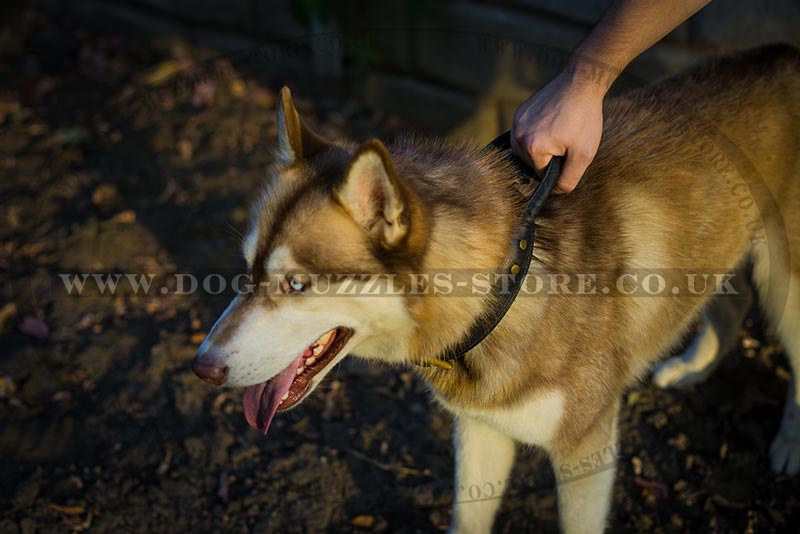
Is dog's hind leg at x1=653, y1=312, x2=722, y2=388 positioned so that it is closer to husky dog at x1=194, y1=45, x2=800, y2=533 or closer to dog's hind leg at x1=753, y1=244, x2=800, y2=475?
dog's hind leg at x1=753, y1=244, x2=800, y2=475

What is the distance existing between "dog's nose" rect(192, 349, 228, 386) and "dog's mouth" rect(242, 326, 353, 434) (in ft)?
0.57

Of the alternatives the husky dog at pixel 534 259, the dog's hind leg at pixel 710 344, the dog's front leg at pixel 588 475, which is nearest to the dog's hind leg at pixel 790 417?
the husky dog at pixel 534 259

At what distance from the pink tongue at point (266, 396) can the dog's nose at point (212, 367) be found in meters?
0.18

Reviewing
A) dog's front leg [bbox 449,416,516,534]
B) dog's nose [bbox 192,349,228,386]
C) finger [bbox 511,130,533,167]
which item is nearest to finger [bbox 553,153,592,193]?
finger [bbox 511,130,533,167]

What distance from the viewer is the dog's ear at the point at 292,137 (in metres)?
2.10

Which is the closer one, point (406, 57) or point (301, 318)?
point (301, 318)

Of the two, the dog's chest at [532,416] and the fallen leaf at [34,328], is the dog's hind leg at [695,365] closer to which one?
the dog's chest at [532,416]

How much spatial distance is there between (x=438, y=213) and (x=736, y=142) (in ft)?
4.07

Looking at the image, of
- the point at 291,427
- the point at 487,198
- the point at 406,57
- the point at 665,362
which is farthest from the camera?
the point at 406,57

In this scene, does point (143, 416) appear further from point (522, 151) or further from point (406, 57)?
point (406, 57)

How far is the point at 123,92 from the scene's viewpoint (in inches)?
227

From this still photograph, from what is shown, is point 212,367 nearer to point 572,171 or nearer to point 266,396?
point 266,396

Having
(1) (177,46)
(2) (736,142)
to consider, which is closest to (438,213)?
(2) (736,142)

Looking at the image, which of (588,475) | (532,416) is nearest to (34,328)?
(532,416)
